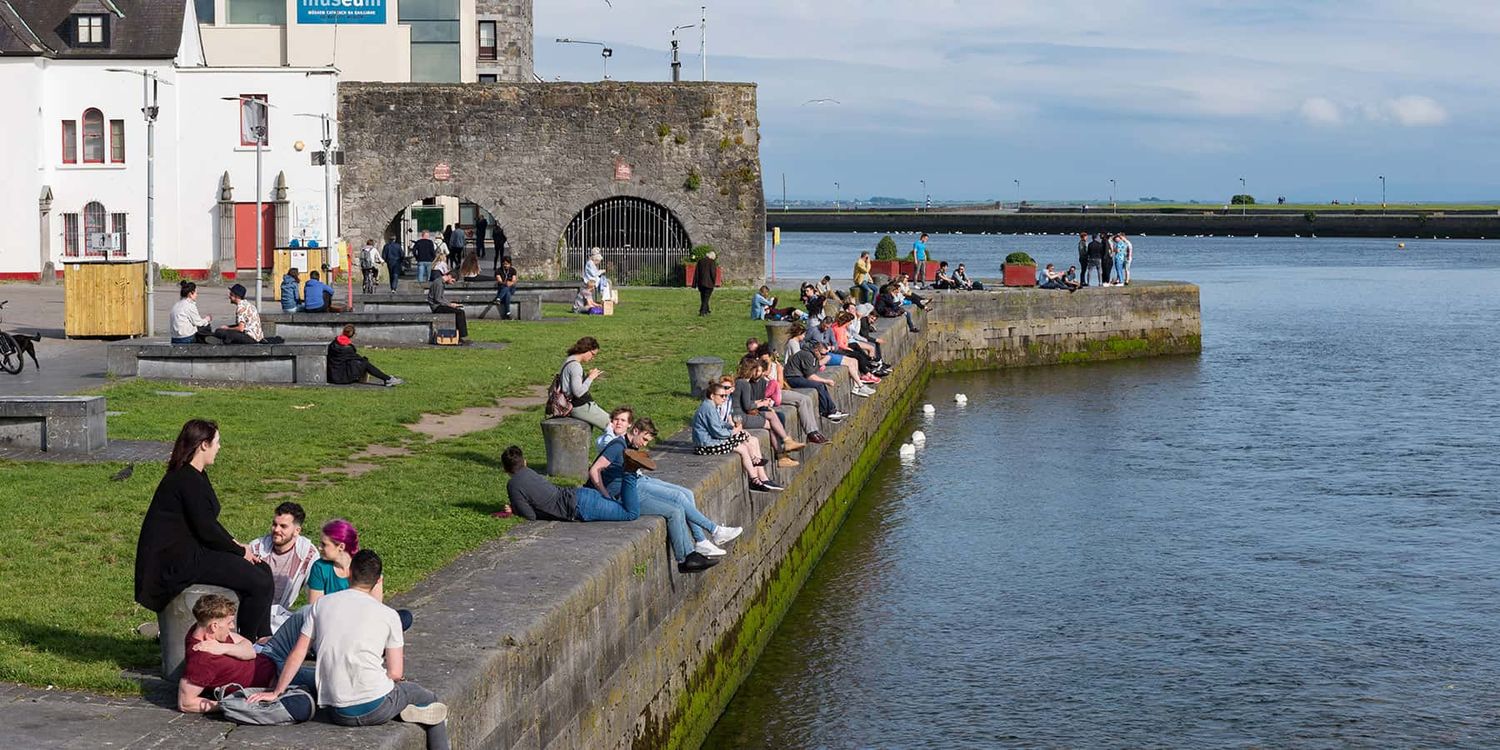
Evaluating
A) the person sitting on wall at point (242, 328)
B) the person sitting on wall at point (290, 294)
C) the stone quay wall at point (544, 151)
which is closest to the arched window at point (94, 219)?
the stone quay wall at point (544, 151)

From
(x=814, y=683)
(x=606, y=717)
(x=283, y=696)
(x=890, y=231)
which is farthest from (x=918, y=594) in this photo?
(x=890, y=231)

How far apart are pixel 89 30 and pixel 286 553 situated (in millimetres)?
38501

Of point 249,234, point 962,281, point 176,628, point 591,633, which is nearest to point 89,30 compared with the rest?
point 249,234

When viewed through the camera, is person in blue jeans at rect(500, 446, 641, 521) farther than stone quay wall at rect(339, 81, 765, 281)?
No

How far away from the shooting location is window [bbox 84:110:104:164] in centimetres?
4444

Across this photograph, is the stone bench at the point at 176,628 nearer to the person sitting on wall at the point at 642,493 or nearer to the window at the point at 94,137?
the person sitting on wall at the point at 642,493

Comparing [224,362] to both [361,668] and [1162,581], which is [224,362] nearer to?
[1162,581]

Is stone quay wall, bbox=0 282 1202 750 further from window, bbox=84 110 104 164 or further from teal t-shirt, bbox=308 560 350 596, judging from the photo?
window, bbox=84 110 104 164

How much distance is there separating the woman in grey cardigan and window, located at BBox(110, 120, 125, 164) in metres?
30.9

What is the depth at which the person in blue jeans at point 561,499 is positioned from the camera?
12906 mm

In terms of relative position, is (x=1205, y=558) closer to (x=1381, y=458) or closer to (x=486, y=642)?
(x=1381, y=458)

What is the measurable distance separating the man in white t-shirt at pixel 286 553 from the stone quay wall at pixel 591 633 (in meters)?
Result: 0.68

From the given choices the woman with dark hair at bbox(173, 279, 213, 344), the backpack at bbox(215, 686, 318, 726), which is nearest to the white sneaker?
the backpack at bbox(215, 686, 318, 726)

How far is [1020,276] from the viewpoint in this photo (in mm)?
47625
